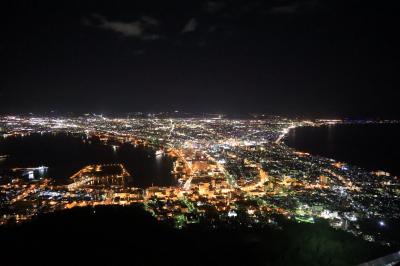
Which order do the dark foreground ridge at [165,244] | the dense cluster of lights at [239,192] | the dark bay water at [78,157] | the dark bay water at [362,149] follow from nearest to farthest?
the dark foreground ridge at [165,244] → the dense cluster of lights at [239,192] → the dark bay water at [78,157] → the dark bay water at [362,149]

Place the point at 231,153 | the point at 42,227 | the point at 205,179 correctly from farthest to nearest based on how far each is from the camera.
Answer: the point at 231,153 → the point at 205,179 → the point at 42,227

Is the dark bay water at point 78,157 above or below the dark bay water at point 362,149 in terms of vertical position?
above

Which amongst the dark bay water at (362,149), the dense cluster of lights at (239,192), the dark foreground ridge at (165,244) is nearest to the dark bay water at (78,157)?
the dense cluster of lights at (239,192)

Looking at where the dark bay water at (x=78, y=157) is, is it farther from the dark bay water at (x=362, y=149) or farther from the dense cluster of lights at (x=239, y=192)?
the dark bay water at (x=362, y=149)

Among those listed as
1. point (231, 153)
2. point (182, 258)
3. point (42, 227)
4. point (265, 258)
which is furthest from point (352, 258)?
point (231, 153)

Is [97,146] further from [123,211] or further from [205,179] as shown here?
[123,211]
